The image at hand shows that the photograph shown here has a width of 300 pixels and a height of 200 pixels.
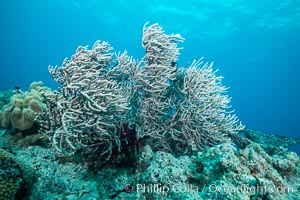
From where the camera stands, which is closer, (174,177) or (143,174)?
(174,177)

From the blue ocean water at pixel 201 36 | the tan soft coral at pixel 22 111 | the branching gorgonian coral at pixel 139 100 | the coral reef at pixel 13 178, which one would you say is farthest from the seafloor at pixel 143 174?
the blue ocean water at pixel 201 36

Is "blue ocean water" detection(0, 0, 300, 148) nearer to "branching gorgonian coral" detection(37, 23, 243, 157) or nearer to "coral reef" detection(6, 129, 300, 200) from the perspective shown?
"branching gorgonian coral" detection(37, 23, 243, 157)

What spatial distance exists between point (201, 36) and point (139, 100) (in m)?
52.7

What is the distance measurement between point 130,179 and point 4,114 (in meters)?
3.33

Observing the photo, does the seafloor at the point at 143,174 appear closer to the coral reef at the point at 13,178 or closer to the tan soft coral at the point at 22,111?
the coral reef at the point at 13,178

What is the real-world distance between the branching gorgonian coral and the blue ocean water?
96cm

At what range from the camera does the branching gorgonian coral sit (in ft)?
12.1

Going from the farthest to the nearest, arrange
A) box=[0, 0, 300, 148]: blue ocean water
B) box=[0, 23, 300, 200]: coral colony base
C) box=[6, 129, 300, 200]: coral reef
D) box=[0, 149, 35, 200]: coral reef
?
1. box=[0, 0, 300, 148]: blue ocean water
2. box=[0, 23, 300, 200]: coral colony base
3. box=[0, 149, 35, 200]: coral reef
4. box=[6, 129, 300, 200]: coral reef

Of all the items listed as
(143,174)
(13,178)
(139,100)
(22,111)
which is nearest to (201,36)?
(139,100)

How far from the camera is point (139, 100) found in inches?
187

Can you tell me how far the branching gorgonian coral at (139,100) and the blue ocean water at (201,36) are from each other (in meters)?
Answer: 0.96

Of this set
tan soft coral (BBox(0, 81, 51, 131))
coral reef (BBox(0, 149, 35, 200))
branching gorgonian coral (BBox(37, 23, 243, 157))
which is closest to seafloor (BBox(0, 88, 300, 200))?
coral reef (BBox(0, 149, 35, 200))

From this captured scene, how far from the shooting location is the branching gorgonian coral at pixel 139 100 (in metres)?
3.70

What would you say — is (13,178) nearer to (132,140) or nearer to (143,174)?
(143,174)
